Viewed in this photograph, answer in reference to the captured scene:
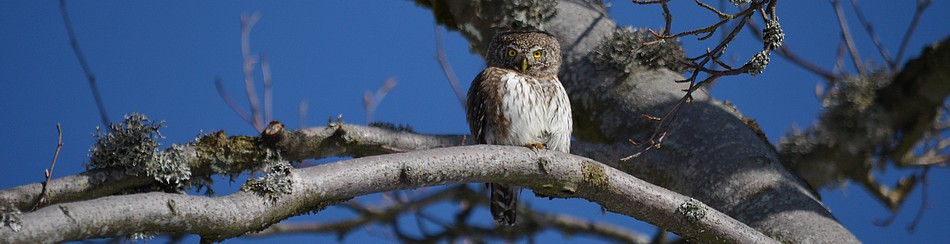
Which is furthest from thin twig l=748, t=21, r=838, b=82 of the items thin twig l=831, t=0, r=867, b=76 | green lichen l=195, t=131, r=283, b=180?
green lichen l=195, t=131, r=283, b=180

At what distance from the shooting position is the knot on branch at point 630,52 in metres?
4.35

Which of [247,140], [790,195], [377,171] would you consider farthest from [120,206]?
[790,195]

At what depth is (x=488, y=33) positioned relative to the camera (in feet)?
16.2

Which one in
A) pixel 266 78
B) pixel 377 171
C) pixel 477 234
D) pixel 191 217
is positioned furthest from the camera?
pixel 266 78

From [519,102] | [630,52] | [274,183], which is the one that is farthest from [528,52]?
[274,183]

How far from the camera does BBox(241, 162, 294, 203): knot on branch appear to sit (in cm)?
269

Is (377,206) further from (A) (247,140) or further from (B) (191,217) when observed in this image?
(B) (191,217)

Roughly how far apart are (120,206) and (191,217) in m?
0.19

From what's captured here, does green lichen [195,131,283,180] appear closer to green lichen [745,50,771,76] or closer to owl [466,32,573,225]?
owl [466,32,573,225]

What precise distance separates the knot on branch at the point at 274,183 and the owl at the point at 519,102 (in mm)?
1674

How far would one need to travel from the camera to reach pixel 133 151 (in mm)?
3201

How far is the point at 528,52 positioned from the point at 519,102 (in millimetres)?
448

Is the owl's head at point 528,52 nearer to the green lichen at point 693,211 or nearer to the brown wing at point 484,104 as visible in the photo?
the brown wing at point 484,104

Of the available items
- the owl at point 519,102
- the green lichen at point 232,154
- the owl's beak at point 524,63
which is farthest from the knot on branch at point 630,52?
the green lichen at point 232,154
